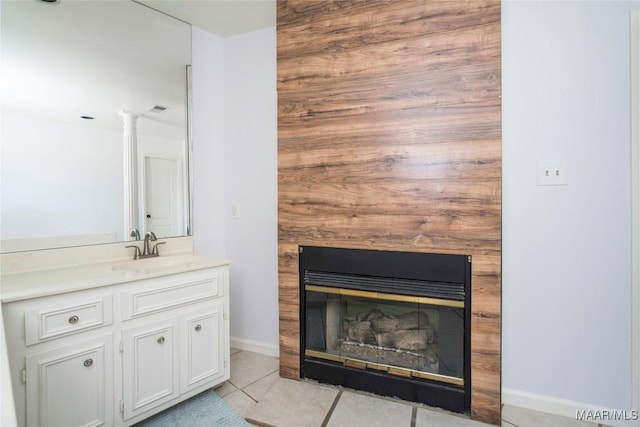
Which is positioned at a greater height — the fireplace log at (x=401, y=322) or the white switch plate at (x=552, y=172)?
the white switch plate at (x=552, y=172)

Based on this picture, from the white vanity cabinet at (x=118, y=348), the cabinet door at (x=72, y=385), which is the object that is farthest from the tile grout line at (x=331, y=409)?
the cabinet door at (x=72, y=385)

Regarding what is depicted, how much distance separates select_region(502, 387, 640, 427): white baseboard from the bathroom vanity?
66.3 inches

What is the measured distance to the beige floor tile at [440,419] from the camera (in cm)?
175


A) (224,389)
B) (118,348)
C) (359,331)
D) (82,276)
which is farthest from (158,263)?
(359,331)

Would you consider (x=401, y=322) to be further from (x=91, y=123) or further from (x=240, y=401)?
(x=91, y=123)

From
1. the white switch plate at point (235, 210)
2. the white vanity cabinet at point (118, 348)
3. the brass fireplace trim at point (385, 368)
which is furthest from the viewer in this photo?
the white switch plate at point (235, 210)

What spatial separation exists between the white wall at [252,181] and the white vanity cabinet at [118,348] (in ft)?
1.87

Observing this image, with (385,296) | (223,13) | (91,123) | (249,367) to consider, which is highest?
(223,13)

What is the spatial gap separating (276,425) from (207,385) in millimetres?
502

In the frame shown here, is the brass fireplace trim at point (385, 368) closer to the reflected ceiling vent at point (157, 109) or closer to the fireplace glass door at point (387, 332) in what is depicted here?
the fireplace glass door at point (387, 332)

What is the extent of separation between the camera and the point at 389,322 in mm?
2051

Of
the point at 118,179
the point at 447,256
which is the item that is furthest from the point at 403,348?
the point at 118,179

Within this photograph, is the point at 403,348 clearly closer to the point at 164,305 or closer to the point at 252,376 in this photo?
the point at 252,376

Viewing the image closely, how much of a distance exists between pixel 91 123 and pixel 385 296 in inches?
80.0
